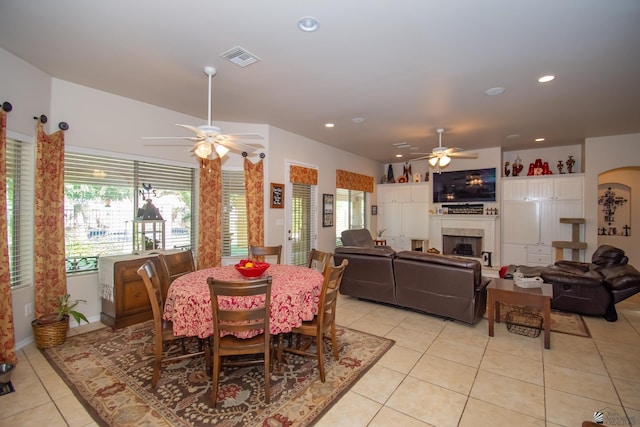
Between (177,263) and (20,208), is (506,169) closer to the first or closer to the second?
(177,263)

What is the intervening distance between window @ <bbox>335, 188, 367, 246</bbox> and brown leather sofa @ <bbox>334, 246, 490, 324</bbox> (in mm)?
2543

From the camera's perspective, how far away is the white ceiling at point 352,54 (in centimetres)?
216

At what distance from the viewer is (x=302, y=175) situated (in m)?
5.66

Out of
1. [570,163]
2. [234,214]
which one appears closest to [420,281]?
[234,214]

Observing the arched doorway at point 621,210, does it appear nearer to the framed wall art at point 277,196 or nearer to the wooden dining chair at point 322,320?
the framed wall art at point 277,196

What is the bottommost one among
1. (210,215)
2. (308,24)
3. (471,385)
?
(471,385)

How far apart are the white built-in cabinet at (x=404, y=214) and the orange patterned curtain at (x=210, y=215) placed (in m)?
4.97

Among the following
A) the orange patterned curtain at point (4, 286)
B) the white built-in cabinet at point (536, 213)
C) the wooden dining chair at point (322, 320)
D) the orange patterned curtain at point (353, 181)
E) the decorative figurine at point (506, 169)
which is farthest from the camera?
the decorative figurine at point (506, 169)

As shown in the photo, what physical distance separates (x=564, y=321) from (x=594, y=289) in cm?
56

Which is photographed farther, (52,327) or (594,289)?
(594,289)

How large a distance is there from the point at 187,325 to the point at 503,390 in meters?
2.54

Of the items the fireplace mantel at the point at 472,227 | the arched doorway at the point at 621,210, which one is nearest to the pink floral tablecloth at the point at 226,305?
the fireplace mantel at the point at 472,227

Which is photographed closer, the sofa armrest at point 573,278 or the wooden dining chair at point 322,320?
the wooden dining chair at point 322,320

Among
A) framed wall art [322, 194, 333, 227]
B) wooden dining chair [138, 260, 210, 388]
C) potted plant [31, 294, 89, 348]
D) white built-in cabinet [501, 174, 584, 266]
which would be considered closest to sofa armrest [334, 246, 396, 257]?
framed wall art [322, 194, 333, 227]
